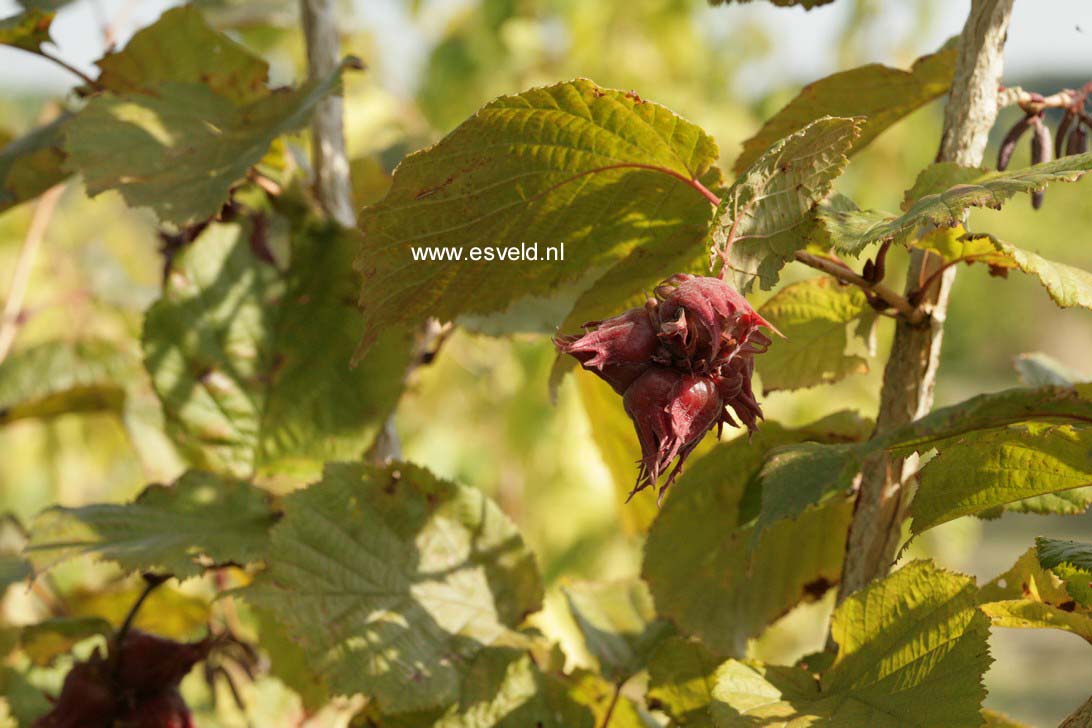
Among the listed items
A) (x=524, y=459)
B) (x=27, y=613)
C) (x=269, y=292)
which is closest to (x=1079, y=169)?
(x=269, y=292)

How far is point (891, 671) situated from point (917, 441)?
13cm

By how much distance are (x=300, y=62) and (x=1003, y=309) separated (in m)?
14.3

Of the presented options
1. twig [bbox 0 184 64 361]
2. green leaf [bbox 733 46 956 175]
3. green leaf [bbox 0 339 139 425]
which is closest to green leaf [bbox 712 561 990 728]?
green leaf [bbox 733 46 956 175]

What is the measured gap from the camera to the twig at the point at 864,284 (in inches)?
20.7

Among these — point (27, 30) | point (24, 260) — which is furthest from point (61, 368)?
point (27, 30)

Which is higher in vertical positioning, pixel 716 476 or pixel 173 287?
pixel 173 287

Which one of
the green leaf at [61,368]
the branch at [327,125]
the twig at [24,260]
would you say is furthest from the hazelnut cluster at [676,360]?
the twig at [24,260]

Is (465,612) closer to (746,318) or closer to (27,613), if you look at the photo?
(746,318)

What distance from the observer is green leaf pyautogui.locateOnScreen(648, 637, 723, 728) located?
63cm

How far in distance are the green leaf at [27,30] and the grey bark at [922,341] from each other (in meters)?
0.67

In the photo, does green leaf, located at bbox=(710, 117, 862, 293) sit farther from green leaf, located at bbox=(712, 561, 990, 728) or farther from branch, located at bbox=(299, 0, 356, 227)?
branch, located at bbox=(299, 0, 356, 227)

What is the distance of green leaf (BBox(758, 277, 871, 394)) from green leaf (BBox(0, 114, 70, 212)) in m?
0.62

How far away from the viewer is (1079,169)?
0.47m

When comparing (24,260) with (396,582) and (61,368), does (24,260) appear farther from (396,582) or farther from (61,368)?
(396,582)
